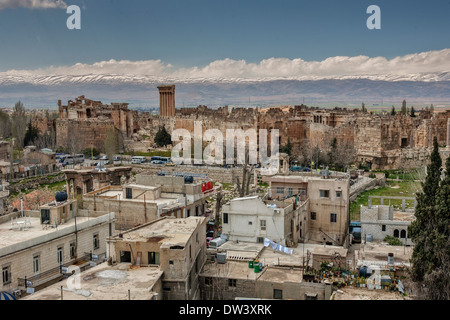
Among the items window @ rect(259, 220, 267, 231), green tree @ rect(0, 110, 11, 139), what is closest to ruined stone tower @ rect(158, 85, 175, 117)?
green tree @ rect(0, 110, 11, 139)

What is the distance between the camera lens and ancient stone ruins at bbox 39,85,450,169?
34844 millimetres

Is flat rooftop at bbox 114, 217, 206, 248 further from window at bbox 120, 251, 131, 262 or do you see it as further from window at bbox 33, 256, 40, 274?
window at bbox 33, 256, 40, 274

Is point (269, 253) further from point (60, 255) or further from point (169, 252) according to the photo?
point (60, 255)

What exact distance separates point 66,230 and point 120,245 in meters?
2.59

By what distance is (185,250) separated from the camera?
34.7 feet

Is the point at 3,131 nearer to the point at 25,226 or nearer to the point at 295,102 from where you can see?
the point at 25,226

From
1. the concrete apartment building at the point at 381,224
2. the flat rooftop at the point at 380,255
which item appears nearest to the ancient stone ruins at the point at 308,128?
the concrete apartment building at the point at 381,224

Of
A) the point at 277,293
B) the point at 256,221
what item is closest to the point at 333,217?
the point at 256,221

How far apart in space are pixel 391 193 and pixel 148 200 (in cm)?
1416

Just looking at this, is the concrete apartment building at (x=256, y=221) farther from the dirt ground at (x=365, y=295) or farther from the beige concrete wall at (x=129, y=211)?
the dirt ground at (x=365, y=295)

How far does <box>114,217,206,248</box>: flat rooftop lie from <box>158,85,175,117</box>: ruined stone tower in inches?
1742

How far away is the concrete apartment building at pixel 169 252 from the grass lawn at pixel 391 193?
1123 cm

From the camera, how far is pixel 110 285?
9.66m
